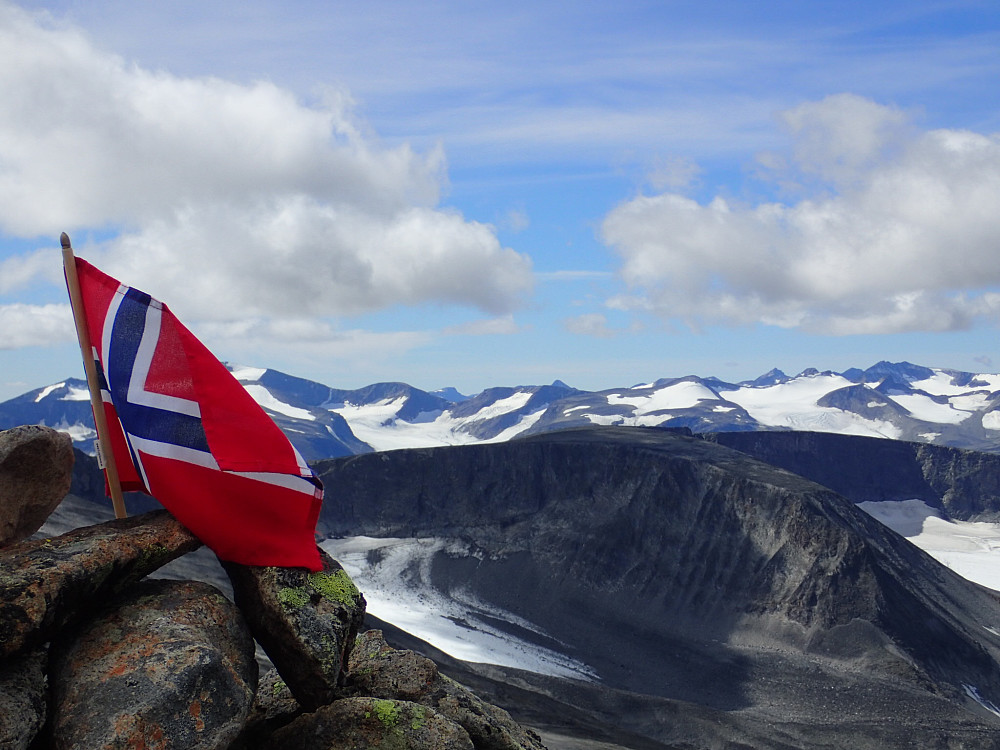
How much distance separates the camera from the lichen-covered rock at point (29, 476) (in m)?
11.0

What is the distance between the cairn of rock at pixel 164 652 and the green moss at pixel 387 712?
1 cm

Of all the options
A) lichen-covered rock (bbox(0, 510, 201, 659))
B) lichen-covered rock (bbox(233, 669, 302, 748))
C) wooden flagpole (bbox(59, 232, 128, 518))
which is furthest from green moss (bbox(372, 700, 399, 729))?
wooden flagpole (bbox(59, 232, 128, 518))

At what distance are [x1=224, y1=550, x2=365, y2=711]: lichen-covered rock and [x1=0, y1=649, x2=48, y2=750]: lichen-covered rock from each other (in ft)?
7.73

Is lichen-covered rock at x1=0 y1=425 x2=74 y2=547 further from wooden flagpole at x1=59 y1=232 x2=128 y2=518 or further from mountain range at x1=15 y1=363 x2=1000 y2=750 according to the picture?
mountain range at x1=15 y1=363 x2=1000 y2=750

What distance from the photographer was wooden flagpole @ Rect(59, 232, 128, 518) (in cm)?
1089

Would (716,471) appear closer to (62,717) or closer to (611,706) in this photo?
(611,706)

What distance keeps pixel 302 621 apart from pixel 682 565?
10014 centimetres

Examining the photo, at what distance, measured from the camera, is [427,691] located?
12.5 meters

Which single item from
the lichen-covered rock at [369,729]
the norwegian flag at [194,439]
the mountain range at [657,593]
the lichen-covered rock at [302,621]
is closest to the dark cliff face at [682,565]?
the mountain range at [657,593]

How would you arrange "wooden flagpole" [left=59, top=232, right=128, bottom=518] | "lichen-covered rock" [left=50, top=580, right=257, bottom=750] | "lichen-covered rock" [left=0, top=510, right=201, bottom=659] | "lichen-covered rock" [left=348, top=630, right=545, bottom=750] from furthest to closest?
"lichen-covered rock" [left=348, top=630, right=545, bottom=750]
"wooden flagpole" [left=59, top=232, right=128, bottom=518]
"lichen-covered rock" [left=0, top=510, right=201, bottom=659]
"lichen-covered rock" [left=50, top=580, right=257, bottom=750]

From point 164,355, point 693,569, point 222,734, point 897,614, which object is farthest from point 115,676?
point 693,569

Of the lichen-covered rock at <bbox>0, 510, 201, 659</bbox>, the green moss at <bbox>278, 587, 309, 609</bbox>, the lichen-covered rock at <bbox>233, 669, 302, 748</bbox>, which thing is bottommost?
the lichen-covered rock at <bbox>233, 669, 302, 748</bbox>

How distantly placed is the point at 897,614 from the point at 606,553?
3394 cm

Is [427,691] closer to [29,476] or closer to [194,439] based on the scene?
[194,439]
